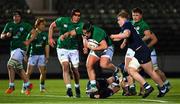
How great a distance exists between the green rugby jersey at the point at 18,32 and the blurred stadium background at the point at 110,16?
37.0ft

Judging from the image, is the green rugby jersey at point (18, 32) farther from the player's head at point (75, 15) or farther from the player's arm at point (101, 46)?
the player's arm at point (101, 46)

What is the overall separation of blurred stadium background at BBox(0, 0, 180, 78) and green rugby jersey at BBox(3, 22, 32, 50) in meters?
11.3

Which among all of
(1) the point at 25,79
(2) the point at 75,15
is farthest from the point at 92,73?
(1) the point at 25,79

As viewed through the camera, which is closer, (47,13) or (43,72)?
(43,72)

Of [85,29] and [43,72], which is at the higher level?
[85,29]

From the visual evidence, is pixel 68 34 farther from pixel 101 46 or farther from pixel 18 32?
pixel 18 32

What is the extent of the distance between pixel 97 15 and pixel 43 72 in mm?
15932

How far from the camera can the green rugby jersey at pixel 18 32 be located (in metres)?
18.9

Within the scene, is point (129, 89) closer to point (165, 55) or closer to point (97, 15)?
point (165, 55)

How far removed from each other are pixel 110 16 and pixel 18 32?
1755 cm

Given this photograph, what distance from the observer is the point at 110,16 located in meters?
36.2

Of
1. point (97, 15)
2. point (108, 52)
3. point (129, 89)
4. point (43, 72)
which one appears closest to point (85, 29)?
point (108, 52)

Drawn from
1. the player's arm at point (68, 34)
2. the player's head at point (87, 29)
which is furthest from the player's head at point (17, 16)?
the player's head at point (87, 29)

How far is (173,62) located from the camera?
31359 mm
